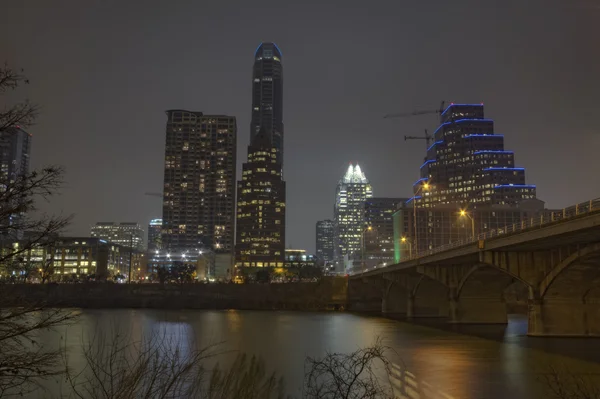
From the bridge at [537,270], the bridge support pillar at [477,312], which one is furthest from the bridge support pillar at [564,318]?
the bridge support pillar at [477,312]

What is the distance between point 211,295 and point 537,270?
96766 mm

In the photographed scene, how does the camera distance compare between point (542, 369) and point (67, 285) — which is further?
point (67, 285)

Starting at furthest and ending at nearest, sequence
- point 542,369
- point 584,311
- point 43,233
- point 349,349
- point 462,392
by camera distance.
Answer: point 584,311, point 349,349, point 542,369, point 462,392, point 43,233

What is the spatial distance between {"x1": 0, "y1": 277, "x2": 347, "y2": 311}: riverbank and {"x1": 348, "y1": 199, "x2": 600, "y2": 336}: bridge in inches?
1994

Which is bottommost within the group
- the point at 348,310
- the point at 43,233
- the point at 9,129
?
the point at 348,310

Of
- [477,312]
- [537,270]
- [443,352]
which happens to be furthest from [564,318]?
[477,312]

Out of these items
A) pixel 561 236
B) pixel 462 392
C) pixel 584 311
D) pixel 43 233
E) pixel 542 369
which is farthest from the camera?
pixel 584 311

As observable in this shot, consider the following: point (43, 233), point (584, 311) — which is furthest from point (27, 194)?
point (584, 311)

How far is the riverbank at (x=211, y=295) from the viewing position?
127 m

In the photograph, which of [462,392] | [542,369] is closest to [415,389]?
[462,392]

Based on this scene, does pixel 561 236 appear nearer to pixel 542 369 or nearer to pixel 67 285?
pixel 542 369

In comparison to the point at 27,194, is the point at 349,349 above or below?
below

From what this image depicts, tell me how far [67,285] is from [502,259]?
11301 centimetres

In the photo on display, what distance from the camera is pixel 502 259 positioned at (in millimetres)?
56750
